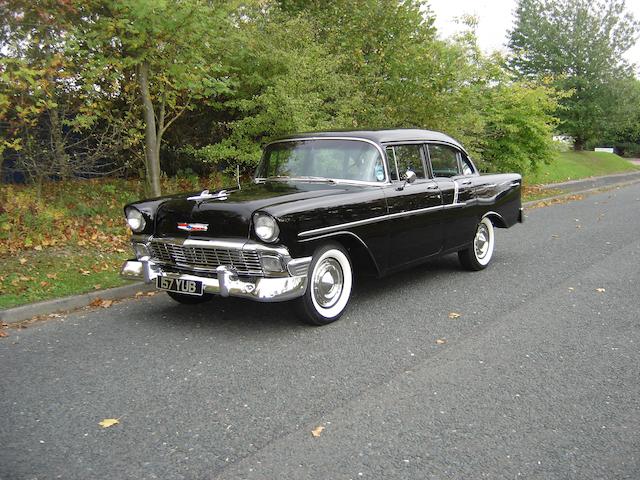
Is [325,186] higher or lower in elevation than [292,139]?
lower

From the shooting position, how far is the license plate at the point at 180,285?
17.0 ft

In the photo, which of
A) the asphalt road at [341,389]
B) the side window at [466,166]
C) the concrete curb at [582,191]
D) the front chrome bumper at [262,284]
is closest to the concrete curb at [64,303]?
the asphalt road at [341,389]

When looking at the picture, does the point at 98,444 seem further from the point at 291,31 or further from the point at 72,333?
the point at 291,31

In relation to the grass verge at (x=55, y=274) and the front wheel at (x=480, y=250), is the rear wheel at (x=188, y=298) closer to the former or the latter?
the grass verge at (x=55, y=274)

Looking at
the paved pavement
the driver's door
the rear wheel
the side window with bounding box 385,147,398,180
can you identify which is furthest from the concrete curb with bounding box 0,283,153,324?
the paved pavement

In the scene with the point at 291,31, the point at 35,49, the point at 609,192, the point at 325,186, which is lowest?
the point at 609,192

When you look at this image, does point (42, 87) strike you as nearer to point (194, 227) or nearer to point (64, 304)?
point (64, 304)

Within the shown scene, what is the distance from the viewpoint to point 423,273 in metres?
7.64

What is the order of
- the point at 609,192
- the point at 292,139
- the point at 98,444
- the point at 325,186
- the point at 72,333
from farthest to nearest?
1. the point at 609,192
2. the point at 292,139
3. the point at 325,186
4. the point at 72,333
5. the point at 98,444

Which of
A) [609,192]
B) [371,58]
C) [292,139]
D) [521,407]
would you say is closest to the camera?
[521,407]

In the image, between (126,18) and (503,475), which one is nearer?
(503,475)

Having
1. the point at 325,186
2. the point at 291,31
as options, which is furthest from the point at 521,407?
the point at 291,31

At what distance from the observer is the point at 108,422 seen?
140 inches

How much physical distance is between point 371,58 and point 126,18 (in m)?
7.83
